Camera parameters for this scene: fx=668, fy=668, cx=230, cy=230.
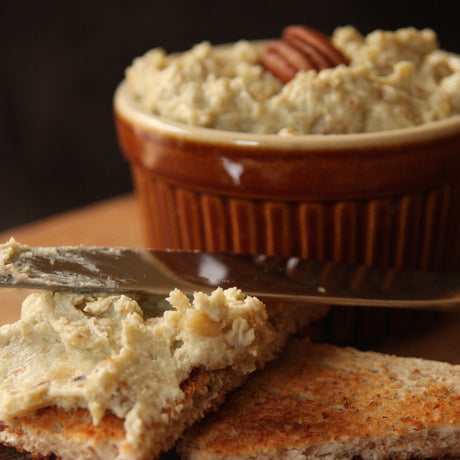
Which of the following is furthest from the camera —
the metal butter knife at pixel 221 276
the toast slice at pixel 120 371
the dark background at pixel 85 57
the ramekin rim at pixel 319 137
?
the dark background at pixel 85 57

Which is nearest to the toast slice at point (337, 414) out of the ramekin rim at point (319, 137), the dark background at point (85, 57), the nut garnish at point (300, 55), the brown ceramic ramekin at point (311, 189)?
the brown ceramic ramekin at point (311, 189)

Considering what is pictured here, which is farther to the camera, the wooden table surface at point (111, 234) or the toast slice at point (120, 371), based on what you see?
the wooden table surface at point (111, 234)

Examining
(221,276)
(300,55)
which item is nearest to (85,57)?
(300,55)

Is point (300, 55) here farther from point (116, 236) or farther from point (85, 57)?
point (85, 57)

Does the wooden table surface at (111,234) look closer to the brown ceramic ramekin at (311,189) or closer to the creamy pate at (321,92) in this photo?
the brown ceramic ramekin at (311,189)

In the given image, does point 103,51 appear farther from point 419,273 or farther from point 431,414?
point 431,414
